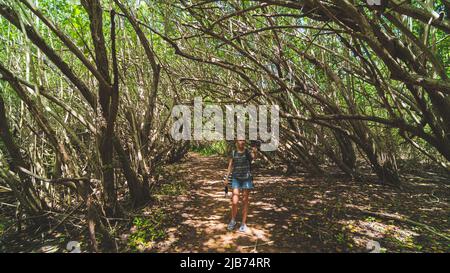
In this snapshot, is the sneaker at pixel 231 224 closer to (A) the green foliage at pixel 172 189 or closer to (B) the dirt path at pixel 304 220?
(B) the dirt path at pixel 304 220

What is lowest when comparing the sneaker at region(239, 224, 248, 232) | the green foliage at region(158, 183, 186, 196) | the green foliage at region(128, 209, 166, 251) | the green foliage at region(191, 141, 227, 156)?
the green foliage at region(128, 209, 166, 251)

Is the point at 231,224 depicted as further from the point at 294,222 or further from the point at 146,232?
the point at 146,232

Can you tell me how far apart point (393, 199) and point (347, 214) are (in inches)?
52.8

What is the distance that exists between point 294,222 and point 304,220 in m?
0.17

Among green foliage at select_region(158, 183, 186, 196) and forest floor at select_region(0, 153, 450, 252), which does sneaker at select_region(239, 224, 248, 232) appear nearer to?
forest floor at select_region(0, 153, 450, 252)

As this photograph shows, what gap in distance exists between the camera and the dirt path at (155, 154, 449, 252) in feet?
12.5

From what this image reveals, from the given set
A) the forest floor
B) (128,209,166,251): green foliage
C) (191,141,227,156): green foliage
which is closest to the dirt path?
the forest floor

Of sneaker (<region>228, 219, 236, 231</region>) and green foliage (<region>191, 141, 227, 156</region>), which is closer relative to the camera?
sneaker (<region>228, 219, 236, 231</region>)

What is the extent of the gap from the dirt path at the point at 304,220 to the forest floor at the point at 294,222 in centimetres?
1

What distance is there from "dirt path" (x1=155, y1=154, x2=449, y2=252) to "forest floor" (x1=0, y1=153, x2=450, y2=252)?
13 millimetres

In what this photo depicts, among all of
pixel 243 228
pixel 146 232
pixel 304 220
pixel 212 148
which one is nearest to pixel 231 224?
pixel 243 228

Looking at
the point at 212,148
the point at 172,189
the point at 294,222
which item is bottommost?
the point at 294,222

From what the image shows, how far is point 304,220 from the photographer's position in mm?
4547
